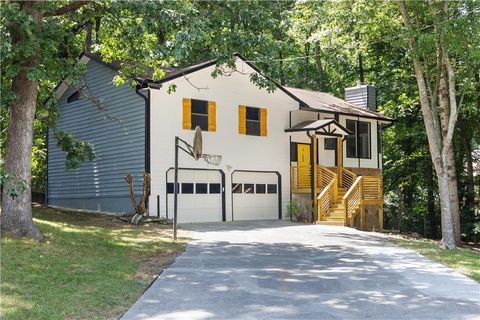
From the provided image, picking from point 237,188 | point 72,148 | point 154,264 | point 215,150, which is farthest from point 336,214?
point 154,264

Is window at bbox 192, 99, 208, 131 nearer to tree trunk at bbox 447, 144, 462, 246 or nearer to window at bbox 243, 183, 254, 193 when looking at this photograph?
window at bbox 243, 183, 254, 193

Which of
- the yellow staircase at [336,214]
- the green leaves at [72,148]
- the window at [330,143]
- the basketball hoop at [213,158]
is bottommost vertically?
the yellow staircase at [336,214]

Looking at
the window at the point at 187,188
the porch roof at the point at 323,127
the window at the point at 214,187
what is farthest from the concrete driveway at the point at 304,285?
the porch roof at the point at 323,127

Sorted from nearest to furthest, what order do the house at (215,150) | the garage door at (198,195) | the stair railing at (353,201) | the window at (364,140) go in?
the house at (215,150) → the garage door at (198,195) → the stair railing at (353,201) → the window at (364,140)

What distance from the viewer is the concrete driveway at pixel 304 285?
6777mm

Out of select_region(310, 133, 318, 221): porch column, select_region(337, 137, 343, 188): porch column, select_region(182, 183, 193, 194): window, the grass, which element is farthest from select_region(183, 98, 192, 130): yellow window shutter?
select_region(337, 137, 343, 188): porch column

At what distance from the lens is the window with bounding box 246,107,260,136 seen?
73.0 feet

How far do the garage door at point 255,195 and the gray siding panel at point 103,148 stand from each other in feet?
14.0

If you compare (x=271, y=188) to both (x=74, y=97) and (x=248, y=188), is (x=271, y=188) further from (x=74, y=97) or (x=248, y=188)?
(x=74, y=97)

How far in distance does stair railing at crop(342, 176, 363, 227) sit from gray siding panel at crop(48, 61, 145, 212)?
7762 millimetres

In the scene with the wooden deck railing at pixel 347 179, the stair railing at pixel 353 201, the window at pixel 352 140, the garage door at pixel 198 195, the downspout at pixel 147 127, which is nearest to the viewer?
the downspout at pixel 147 127

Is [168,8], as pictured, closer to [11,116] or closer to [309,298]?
[11,116]

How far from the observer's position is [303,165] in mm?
23281

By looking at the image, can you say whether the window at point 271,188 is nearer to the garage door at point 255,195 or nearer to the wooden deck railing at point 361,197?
the garage door at point 255,195
